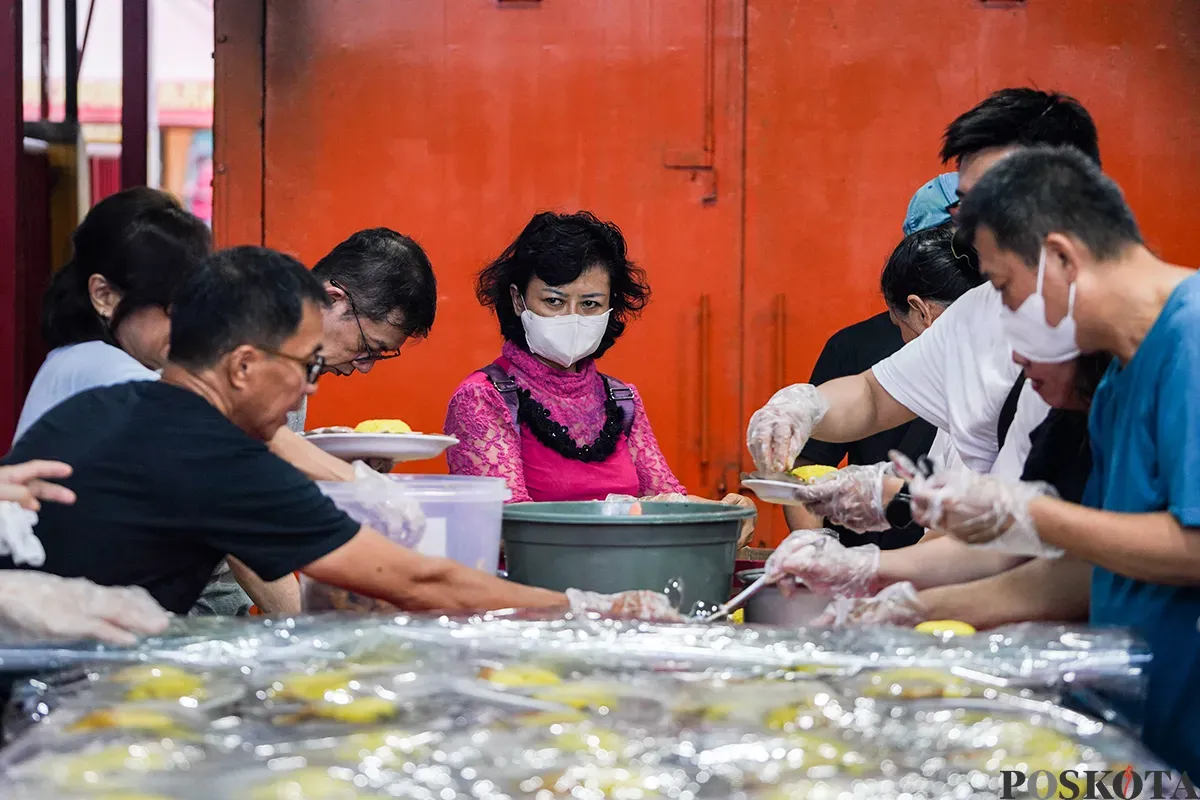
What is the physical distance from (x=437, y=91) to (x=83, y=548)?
2.87 meters

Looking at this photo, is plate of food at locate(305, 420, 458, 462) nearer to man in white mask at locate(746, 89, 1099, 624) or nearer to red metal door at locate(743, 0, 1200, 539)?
man in white mask at locate(746, 89, 1099, 624)

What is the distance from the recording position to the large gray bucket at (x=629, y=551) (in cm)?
209

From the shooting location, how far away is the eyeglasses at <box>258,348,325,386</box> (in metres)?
2.04

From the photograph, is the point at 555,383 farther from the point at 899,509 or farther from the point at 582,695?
the point at 582,695

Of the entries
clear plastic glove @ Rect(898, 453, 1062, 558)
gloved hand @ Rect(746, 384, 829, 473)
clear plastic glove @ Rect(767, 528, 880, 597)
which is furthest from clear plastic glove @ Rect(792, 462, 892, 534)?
clear plastic glove @ Rect(898, 453, 1062, 558)

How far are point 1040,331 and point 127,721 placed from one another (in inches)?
56.5

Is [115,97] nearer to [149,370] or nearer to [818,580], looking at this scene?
[149,370]

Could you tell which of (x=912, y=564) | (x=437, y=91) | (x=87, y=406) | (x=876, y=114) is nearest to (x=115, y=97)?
(x=437, y=91)

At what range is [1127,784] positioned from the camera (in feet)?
4.62

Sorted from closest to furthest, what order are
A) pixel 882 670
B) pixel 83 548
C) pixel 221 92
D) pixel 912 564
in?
1. pixel 882 670
2. pixel 83 548
3. pixel 912 564
4. pixel 221 92

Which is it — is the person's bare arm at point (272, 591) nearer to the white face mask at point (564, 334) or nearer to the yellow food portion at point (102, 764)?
the white face mask at point (564, 334)

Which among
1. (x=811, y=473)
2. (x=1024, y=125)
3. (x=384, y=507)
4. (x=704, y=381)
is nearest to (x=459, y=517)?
(x=384, y=507)

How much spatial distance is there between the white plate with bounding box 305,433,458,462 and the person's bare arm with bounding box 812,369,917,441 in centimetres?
101

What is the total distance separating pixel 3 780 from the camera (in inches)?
51.8
